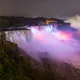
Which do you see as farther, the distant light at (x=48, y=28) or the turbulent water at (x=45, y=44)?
the distant light at (x=48, y=28)

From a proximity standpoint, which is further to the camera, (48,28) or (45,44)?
(48,28)

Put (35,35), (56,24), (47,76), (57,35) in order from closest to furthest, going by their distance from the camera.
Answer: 1. (47,76)
2. (35,35)
3. (57,35)
4. (56,24)

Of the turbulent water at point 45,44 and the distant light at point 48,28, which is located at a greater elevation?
the distant light at point 48,28

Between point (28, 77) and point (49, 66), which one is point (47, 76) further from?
point (49, 66)

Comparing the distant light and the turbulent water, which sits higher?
the distant light

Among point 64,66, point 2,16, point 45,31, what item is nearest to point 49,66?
point 64,66

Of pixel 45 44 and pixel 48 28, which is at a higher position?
pixel 48 28

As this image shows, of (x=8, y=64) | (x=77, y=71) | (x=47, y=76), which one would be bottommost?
(x=77, y=71)

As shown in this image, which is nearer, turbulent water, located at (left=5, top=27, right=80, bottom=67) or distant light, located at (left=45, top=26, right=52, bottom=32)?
turbulent water, located at (left=5, top=27, right=80, bottom=67)
